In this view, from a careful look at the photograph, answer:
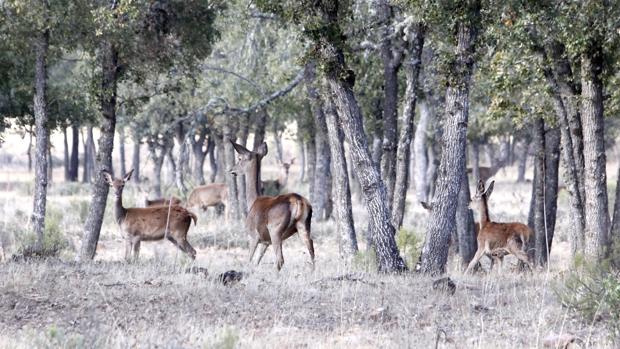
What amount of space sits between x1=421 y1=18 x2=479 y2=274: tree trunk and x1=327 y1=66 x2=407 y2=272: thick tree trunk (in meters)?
0.48

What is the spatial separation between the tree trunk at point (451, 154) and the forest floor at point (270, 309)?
514 mm

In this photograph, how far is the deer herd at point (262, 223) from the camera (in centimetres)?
1491

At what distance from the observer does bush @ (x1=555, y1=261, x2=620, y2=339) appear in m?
8.97

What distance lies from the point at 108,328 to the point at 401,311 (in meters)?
3.11

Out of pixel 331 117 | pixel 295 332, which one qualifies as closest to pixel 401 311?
pixel 295 332

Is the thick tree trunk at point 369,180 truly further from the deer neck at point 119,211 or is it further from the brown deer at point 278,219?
the deer neck at point 119,211

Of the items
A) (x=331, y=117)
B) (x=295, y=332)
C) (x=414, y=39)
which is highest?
(x=414, y=39)

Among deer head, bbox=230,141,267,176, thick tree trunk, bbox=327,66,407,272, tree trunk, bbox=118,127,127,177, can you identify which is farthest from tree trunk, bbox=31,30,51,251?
tree trunk, bbox=118,127,127,177

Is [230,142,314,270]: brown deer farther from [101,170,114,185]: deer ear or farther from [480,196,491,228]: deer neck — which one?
[480,196,491,228]: deer neck

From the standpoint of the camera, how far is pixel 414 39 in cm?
1659

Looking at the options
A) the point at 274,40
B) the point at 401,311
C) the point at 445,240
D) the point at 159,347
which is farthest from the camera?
the point at 274,40

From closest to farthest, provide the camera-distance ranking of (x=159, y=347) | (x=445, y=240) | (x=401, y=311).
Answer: (x=159, y=347) → (x=401, y=311) → (x=445, y=240)

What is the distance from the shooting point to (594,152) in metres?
13.6

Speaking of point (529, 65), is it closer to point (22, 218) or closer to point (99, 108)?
point (99, 108)
